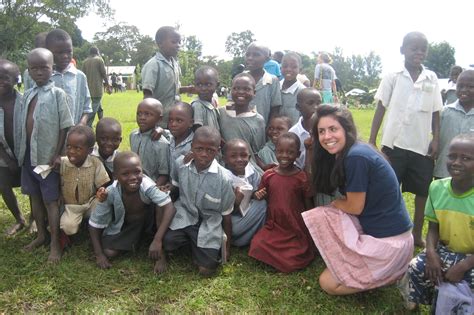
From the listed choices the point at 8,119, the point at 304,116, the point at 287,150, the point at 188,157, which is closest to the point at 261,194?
the point at 287,150

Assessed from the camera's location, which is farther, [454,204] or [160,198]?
[160,198]

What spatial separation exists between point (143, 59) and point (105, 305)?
207 ft

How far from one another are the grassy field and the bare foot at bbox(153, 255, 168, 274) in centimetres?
6

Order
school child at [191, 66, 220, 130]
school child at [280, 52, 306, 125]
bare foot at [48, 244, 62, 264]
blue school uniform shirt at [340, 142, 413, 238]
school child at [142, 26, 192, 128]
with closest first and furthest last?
blue school uniform shirt at [340, 142, 413, 238], bare foot at [48, 244, 62, 264], school child at [191, 66, 220, 130], school child at [142, 26, 192, 128], school child at [280, 52, 306, 125]

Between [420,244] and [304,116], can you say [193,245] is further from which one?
[420,244]

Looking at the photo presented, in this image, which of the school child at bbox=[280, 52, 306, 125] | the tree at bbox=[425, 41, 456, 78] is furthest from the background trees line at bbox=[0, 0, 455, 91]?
the school child at bbox=[280, 52, 306, 125]

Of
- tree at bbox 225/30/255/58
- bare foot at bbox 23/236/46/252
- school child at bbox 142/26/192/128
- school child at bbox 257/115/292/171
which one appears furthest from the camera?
tree at bbox 225/30/255/58

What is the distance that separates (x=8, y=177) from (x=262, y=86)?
2.73 meters

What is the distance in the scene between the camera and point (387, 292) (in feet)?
10.2

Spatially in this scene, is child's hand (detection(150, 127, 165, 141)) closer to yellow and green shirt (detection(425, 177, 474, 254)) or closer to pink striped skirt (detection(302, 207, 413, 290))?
pink striped skirt (detection(302, 207, 413, 290))

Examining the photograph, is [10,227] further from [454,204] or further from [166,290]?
[454,204]

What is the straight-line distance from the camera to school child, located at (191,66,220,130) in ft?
13.5

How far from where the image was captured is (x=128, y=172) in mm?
3352

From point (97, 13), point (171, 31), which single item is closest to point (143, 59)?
point (97, 13)
